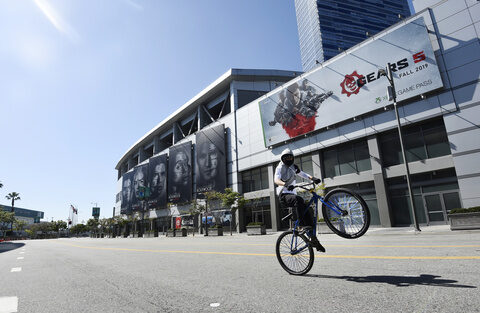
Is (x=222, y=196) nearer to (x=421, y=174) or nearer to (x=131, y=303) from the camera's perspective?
(x=421, y=174)

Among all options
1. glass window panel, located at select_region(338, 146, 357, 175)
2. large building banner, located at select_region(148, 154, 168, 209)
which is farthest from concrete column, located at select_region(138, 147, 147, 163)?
glass window panel, located at select_region(338, 146, 357, 175)

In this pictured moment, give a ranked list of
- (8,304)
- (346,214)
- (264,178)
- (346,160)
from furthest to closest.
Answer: (264,178) → (346,160) → (346,214) → (8,304)

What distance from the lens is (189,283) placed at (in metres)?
4.47

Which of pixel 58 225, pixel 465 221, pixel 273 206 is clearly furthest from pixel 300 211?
pixel 58 225

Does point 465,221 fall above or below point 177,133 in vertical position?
below

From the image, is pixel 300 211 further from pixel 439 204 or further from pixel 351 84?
pixel 351 84

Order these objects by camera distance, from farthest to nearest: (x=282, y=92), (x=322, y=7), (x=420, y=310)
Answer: (x=322, y=7) < (x=282, y=92) < (x=420, y=310)

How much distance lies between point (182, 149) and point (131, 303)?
4783 centimetres

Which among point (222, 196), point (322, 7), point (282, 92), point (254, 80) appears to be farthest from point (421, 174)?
point (322, 7)

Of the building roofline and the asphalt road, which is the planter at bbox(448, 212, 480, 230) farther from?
the building roofline

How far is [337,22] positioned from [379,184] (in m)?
102

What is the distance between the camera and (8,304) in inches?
149

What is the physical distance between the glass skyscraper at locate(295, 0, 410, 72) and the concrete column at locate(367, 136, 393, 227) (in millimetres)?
83203

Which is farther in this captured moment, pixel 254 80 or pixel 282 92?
pixel 254 80
